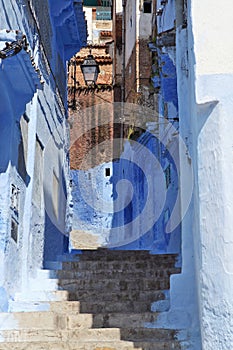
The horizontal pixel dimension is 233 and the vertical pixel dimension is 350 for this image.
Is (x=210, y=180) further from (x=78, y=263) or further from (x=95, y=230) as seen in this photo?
(x=95, y=230)

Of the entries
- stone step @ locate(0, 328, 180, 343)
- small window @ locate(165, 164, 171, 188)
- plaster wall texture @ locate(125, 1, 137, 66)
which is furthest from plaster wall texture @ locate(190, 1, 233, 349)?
plaster wall texture @ locate(125, 1, 137, 66)

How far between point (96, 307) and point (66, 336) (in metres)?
0.81

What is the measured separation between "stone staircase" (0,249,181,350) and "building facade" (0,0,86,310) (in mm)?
484

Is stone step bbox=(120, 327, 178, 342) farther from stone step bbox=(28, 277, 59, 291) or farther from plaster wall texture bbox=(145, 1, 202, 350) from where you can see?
stone step bbox=(28, 277, 59, 291)

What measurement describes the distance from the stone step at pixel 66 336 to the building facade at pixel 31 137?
89cm

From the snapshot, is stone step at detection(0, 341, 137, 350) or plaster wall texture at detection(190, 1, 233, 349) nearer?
plaster wall texture at detection(190, 1, 233, 349)

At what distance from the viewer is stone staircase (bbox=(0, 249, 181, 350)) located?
6.19 metres

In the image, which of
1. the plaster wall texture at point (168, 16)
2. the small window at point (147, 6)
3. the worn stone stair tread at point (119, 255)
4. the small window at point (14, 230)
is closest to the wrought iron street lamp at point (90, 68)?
the plaster wall texture at point (168, 16)

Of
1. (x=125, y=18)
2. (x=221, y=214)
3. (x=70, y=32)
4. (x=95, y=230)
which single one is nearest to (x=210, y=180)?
(x=221, y=214)

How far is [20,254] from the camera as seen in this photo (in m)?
8.35

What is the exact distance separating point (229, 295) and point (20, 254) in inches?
148

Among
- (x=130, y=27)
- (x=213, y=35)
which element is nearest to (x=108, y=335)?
(x=213, y=35)

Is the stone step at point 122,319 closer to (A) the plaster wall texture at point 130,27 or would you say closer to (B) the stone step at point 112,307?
(B) the stone step at point 112,307

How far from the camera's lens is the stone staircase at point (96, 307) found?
20.3 ft
